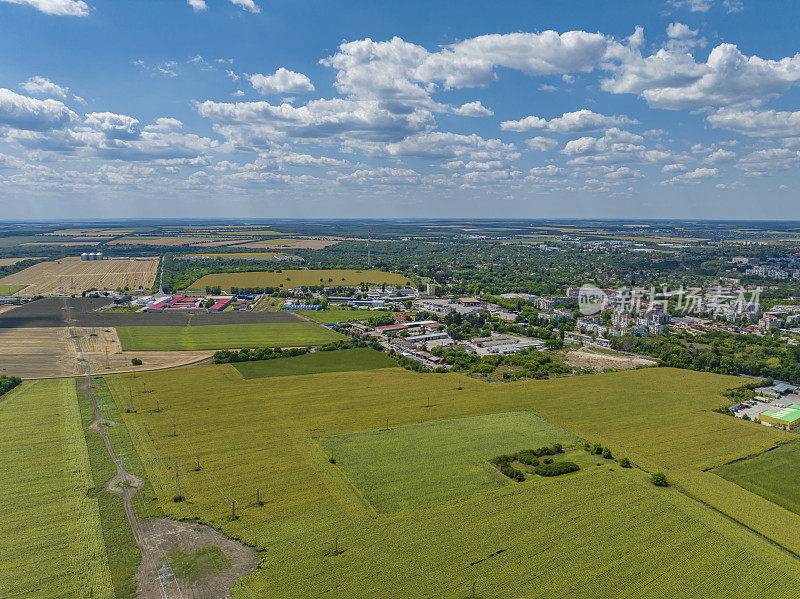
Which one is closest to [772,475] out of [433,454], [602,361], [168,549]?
[433,454]

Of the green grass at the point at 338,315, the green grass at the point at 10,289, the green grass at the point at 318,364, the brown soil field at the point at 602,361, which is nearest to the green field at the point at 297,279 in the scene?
the green grass at the point at 338,315

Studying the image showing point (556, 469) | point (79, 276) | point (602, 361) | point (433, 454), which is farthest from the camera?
point (79, 276)

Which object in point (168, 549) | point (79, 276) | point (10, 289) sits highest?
point (79, 276)

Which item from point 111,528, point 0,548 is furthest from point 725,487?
point 0,548

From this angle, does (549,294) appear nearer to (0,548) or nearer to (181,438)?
(181,438)

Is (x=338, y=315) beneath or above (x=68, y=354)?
beneath

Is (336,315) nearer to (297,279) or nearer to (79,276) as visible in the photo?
(297,279)
